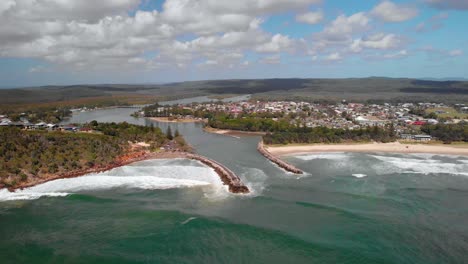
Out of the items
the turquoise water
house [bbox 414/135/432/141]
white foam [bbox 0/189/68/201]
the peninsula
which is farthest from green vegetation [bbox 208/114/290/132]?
white foam [bbox 0/189/68/201]

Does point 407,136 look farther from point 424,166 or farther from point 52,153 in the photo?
point 52,153

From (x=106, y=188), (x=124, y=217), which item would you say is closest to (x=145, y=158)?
(x=106, y=188)

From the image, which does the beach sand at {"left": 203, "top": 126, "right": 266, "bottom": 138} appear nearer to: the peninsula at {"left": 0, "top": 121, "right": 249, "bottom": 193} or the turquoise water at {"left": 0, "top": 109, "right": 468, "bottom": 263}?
the peninsula at {"left": 0, "top": 121, "right": 249, "bottom": 193}

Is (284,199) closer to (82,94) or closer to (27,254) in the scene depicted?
(27,254)

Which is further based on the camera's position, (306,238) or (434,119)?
(434,119)

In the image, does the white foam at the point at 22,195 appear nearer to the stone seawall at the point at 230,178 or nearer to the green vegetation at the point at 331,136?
the stone seawall at the point at 230,178
